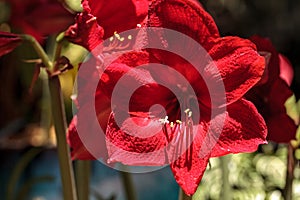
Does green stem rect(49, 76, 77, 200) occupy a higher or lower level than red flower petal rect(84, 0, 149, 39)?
lower

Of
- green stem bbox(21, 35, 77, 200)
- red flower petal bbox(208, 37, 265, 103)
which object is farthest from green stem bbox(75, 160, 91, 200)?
red flower petal bbox(208, 37, 265, 103)

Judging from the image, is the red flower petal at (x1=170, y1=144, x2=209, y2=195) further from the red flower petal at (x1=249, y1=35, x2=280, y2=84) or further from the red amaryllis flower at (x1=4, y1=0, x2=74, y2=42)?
the red amaryllis flower at (x1=4, y1=0, x2=74, y2=42)

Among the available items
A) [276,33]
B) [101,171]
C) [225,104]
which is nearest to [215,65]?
[225,104]

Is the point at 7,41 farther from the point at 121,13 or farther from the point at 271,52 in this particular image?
the point at 271,52

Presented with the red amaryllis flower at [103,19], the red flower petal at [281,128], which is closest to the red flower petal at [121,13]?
the red amaryllis flower at [103,19]

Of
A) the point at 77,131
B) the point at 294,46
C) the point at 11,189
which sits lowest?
the point at 294,46

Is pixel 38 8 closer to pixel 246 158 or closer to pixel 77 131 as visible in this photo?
pixel 246 158

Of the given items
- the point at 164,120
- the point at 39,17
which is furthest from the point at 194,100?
the point at 39,17
